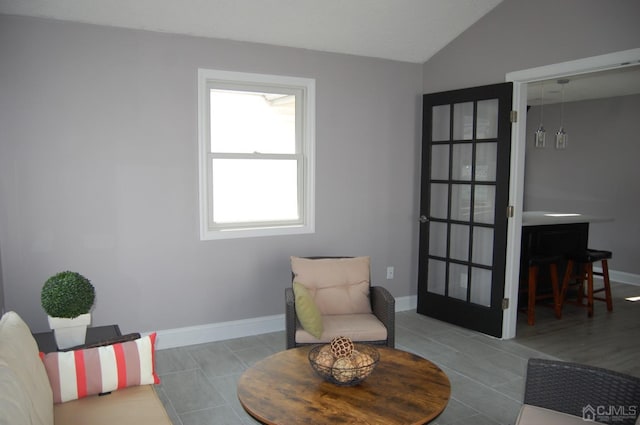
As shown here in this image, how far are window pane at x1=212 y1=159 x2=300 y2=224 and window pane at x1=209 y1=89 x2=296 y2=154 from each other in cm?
13

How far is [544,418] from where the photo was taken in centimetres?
206

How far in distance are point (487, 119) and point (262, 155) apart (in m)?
1.93

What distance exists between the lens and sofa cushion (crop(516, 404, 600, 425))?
203 cm

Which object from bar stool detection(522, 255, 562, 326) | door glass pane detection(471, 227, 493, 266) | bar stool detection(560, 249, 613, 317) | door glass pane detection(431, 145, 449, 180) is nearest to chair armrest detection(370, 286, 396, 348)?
door glass pane detection(471, 227, 493, 266)

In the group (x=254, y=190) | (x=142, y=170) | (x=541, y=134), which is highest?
(x=541, y=134)

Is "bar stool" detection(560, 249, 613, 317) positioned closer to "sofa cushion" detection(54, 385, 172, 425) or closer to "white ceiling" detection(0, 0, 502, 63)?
"white ceiling" detection(0, 0, 502, 63)

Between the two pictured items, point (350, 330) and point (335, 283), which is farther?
point (335, 283)

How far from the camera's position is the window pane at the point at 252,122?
13.4ft

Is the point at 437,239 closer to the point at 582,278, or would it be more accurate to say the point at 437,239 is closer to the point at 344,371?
the point at 582,278

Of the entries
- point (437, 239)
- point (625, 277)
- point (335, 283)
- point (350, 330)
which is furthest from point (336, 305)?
point (625, 277)

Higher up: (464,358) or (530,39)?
(530,39)

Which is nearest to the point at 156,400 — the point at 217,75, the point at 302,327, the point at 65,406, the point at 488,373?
the point at 65,406

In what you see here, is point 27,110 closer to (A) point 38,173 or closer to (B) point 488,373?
(A) point 38,173

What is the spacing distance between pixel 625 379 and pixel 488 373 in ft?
5.08
